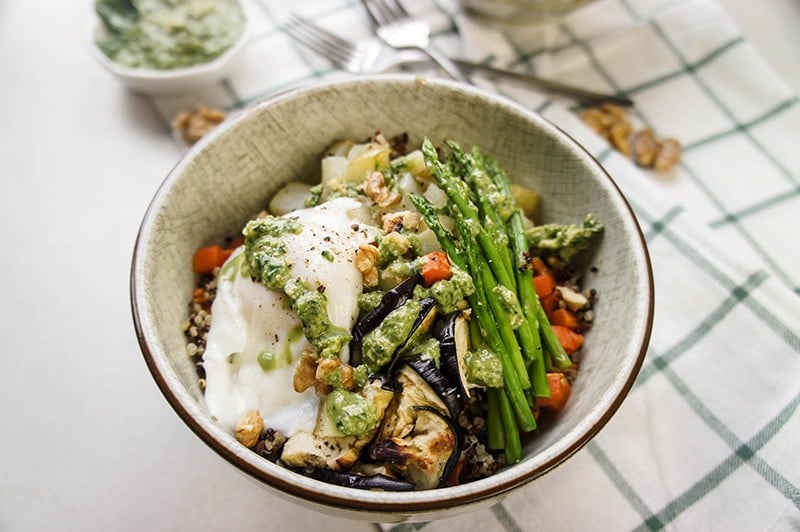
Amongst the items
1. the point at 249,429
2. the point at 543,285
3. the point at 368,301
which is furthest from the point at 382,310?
the point at 543,285

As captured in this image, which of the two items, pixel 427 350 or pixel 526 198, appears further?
pixel 526 198

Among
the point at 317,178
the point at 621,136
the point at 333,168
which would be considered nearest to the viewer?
the point at 333,168

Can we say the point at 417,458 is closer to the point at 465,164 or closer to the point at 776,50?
the point at 465,164

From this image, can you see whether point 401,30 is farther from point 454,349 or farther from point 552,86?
point 454,349

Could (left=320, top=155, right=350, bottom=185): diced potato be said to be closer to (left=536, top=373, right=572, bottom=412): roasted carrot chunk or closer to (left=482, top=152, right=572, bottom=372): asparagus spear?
(left=482, top=152, right=572, bottom=372): asparagus spear

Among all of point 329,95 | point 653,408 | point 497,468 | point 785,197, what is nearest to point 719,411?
point 653,408

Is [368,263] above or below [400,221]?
below

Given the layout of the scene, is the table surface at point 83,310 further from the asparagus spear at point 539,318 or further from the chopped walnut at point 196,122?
the asparagus spear at point 539,318
